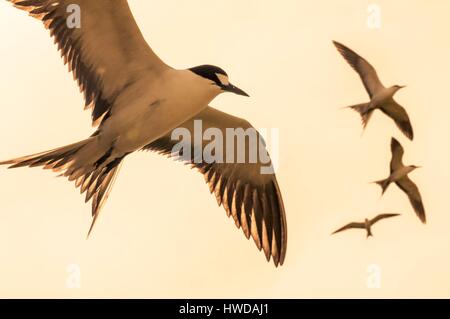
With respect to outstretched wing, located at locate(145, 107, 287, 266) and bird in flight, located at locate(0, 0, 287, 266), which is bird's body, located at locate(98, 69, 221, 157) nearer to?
bird in flight, located at locate(0, 0, 287, 266)

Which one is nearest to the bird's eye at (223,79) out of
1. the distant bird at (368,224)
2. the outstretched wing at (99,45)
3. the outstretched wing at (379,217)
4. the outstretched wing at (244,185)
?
the outstretched wing at (99,45)

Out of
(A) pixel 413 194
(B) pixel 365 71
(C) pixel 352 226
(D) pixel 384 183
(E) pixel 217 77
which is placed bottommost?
(C) pixel 352 226

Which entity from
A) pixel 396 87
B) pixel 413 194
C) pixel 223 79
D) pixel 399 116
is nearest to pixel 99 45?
pixel 223 79

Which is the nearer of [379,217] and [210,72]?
[210,72]

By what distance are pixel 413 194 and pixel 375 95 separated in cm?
140

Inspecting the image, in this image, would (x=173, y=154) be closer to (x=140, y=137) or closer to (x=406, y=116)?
(x=140, y=137)

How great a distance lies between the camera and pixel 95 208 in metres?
8.28

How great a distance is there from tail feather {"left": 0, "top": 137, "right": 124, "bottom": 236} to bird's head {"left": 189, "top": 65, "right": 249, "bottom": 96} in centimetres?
95

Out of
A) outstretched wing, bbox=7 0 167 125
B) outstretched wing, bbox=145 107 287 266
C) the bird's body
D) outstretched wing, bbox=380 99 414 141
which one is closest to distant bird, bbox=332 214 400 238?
outstretched wing, bbox=380 99 414 141

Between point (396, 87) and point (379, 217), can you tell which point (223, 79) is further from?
point (379, 217)

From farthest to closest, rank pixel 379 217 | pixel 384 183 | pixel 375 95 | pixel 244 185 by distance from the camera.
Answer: pixel 379 217 < pixel 384 183 < pixel 375 95 < pixel 244 185

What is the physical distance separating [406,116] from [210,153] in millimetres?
2565

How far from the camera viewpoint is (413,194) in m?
11.5

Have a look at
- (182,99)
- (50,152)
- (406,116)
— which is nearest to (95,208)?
(50,152)
